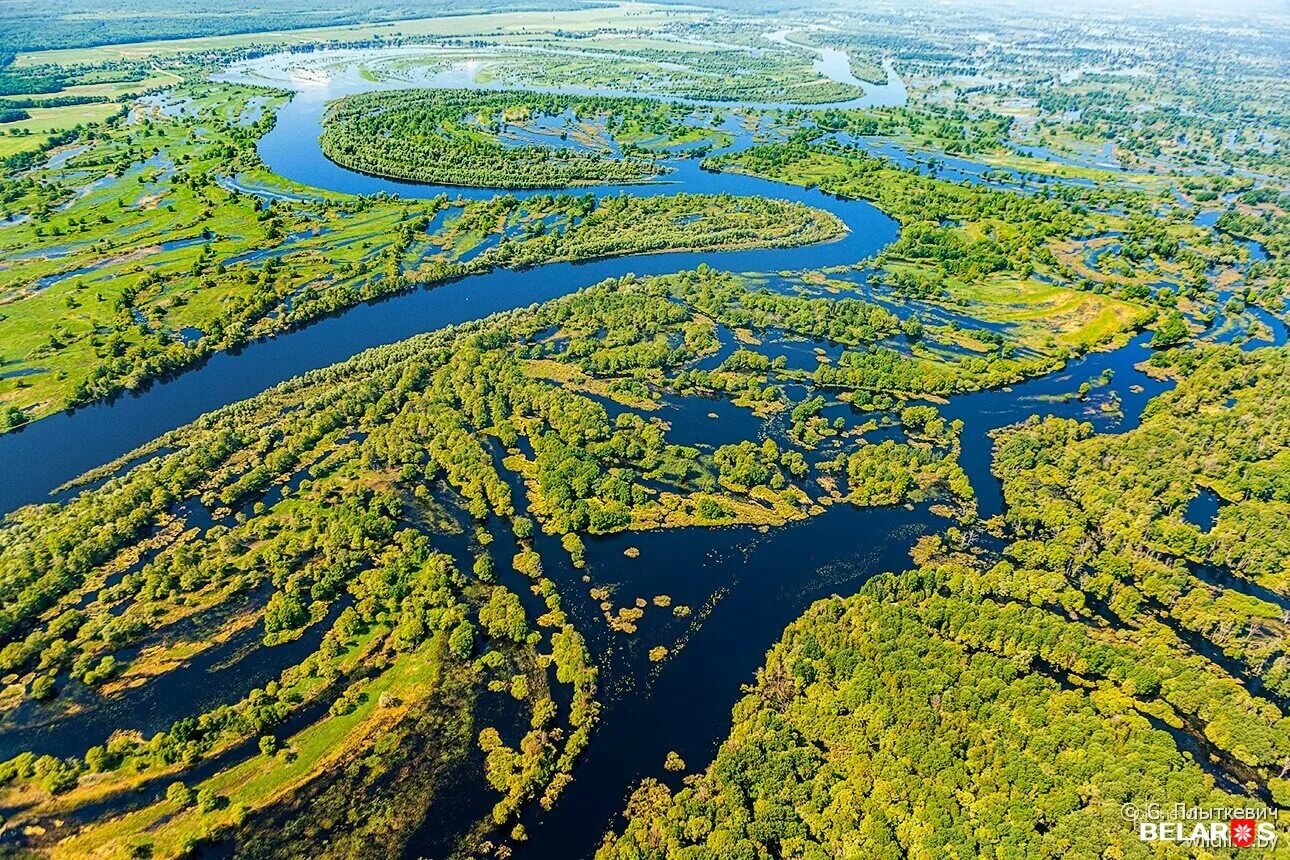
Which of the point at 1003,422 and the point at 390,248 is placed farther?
the point at 390,248

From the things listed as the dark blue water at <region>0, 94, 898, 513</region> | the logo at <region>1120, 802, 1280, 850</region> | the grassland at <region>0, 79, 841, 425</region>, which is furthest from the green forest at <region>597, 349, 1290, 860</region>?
the grassland at <region>0, 79, 841, 425</region>

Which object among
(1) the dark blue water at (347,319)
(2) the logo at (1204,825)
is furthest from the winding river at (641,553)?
(2) the logo at (1204,825)

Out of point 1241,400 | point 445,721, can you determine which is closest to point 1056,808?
point 445,721

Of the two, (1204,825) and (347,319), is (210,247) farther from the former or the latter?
(1204,825)

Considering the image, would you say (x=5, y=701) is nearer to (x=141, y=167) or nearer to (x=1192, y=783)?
(x=1192, y=783)

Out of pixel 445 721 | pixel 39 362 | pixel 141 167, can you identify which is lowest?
pixel 445 721

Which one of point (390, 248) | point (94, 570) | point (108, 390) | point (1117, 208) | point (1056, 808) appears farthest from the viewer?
point (1117, 208)

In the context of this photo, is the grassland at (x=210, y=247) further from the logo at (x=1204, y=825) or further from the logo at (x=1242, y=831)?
the logo at (x=1242, y=831)

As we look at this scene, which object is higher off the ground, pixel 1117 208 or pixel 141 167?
pixel 141 167
